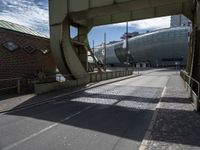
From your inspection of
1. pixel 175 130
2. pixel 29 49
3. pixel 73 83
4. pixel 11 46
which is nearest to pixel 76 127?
pixel 175 130

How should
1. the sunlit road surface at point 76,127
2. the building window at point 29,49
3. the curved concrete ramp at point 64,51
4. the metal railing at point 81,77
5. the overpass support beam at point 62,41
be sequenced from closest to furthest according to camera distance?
the sunlit road surface at point 76,127 < the building window at point 29,49 < the overpass support beam at point 62,41 < the curved concrete ramp at point 64,51 < the metal railing at point 81,77

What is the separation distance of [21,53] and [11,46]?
3.80 ft

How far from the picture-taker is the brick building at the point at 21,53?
15.7 meters

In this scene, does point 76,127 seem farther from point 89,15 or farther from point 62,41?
point 62,41

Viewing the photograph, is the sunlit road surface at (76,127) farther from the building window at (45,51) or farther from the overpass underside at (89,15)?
the building window at (45,51)

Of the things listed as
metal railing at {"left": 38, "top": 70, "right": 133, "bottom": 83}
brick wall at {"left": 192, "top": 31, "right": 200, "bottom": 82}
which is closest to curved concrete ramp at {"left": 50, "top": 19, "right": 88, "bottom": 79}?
metal railing at {"left": 38, "top": 70, "right": 133, "bottom": 83}

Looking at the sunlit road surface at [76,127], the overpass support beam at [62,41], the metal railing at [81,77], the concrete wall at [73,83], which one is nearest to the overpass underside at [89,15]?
the overpass support beam at [62,41]

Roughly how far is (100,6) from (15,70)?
25.6 feet

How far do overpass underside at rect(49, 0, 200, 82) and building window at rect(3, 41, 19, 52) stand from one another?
136 inches

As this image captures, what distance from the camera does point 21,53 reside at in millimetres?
17266

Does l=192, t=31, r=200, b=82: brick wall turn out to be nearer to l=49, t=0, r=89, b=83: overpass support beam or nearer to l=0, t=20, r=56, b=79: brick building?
l=49, t=0, r=89, b=83: overpass support beam

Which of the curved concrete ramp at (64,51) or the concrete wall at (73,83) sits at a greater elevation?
the curved concrete ramp at (64,51)

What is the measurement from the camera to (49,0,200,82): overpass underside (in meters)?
15.1

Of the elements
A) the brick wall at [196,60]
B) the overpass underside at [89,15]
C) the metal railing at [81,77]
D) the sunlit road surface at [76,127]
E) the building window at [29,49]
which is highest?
the overpass underside at [89,15]
